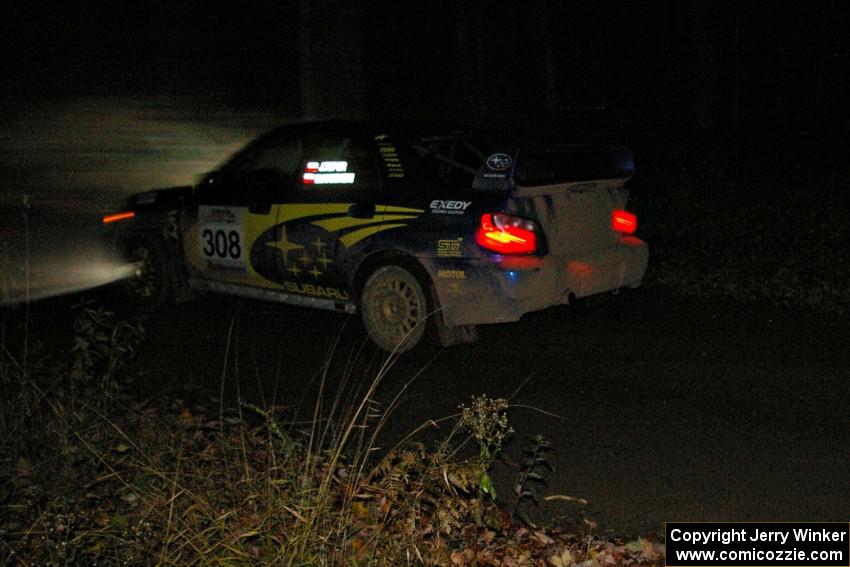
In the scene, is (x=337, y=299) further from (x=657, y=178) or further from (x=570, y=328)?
(x=657, y=178)

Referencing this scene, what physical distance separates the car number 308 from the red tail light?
3108mm

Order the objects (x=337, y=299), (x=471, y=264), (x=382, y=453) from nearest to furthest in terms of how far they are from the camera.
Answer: (x=382, y=453) → (x=471, y=264) → (x=337, y=299)

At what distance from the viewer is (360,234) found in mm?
8234

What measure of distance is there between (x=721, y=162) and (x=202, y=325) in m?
10.1

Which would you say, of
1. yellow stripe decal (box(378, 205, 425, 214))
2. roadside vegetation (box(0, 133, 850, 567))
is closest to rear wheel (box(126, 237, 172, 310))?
yellow stripe decal (box(378, 205, 425, 214))

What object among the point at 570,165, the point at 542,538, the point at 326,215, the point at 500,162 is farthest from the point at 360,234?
the point at 542,538

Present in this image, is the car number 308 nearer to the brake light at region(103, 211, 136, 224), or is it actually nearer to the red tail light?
the brake light at region(103, 211, 136, 224)

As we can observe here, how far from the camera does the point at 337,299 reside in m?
8.55

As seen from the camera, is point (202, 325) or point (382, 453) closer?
point (382, 453)

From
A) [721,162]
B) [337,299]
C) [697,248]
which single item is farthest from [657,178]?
[337,299]

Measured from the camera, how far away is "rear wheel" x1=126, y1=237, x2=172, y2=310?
386 inches

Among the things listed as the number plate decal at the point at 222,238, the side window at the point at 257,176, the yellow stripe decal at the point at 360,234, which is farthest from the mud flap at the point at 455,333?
the number plate decal at the point at 222,238
